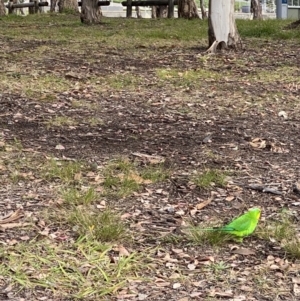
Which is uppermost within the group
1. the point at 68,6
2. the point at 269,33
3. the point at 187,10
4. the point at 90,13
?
the point at 68,6

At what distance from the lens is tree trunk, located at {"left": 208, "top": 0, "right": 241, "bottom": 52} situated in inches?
335

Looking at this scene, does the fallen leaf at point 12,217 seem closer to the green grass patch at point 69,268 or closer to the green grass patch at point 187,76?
the green grass patch at point 69,268

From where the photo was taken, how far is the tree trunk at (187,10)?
17.0m

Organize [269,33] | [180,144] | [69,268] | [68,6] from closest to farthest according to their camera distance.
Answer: [69,268] < [180,144] < [269,33] < [68,6]

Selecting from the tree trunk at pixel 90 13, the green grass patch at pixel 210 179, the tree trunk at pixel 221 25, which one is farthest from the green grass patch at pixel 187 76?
the tree trunk at pixel 90 13

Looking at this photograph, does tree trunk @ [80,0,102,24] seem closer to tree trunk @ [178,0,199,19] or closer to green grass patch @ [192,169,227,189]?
tree trunk @ [178,0,199,19]

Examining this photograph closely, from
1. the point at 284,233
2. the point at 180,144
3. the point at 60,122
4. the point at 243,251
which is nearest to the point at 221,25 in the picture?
the point at 60,122

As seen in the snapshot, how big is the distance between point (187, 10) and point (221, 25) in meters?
8.72

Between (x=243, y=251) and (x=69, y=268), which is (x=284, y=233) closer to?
(x=243, y=251)

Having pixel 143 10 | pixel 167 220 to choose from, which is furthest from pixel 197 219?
pixel 143 10

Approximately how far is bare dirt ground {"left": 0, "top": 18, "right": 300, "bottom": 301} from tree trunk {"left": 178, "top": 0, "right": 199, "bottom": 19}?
29.9 feet

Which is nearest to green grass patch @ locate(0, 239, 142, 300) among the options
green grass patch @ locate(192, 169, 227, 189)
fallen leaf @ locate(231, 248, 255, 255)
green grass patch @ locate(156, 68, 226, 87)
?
fallen leaf @ locate(231, 248, 255, 255)

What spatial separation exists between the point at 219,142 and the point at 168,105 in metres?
1.28

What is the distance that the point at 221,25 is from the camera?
8.61 m
